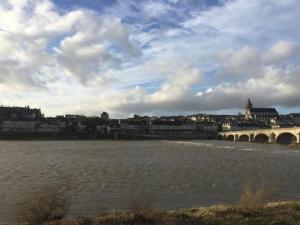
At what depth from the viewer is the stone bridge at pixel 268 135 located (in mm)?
106806

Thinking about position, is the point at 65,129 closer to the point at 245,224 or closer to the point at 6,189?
the point at 6,189

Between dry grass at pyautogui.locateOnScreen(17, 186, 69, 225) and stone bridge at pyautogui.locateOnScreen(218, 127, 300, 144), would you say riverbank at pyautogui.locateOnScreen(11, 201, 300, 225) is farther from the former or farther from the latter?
stone bridge at pyautogui.locateOnScreen(218, 127, 300, 144)

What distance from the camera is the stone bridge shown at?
350 feet

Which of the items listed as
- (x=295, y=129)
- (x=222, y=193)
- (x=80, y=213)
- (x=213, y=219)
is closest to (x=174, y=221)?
(x=213, y=219)

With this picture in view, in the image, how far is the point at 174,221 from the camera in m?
14.0

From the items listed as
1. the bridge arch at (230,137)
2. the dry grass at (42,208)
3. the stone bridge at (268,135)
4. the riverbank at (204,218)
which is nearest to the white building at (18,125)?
the stone bridge at (268,135)

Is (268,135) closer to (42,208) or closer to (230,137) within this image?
(230,137)

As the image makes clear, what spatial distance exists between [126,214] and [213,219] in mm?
2516

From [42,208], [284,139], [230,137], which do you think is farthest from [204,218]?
[230,137]

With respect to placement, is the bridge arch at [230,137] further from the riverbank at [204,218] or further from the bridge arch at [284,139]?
the riverbank at [204,218]

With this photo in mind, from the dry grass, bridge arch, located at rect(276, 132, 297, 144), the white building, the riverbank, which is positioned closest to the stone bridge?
bridge arch, located at rect(276, 132, 297, 144)

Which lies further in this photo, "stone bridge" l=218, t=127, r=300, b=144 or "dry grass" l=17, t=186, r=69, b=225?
"stone bridge" l=218, t=127, r=300, b=144

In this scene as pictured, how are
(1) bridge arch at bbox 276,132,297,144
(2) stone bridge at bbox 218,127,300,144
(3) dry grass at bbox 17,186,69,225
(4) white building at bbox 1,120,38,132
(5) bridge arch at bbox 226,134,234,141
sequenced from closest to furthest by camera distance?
(3) dry grass at bbox 17,186,69,225 < (2) stone bridge at bbox 218,127,300,144 < (1) bridge arch at bbox 276,132,297,144 < (5) bridge arch at bbox 226,134,234,141 < (4) white building at bbox 1,120,38,132

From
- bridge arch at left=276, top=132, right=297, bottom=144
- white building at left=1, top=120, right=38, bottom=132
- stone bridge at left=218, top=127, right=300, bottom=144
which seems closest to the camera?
stone bridge at left=218, top=127, right=300, bottom=144
